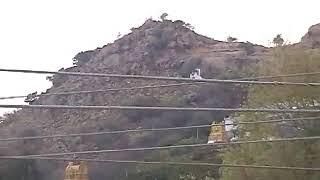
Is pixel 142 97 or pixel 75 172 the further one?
pixel 142 97

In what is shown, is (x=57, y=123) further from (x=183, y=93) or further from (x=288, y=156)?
(x=288, y=156)

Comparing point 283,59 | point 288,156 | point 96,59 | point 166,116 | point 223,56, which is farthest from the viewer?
point 96,59

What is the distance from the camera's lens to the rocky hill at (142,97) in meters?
33.1

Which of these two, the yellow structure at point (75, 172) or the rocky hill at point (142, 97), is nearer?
the yellow structure at point (75, 172)

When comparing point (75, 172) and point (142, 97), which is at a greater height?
point (142, 97)

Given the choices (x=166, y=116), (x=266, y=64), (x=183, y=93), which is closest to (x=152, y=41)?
(x=183, y=93)

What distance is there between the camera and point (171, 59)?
53.9 metres

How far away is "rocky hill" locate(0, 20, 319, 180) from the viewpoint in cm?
3306

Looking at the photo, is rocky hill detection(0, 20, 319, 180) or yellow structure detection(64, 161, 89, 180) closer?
yellow structure detection(64, 161, 89, 180)

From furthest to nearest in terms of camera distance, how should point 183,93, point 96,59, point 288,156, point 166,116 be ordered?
point 96,59, point 183,93, point 166,116, point 288,156

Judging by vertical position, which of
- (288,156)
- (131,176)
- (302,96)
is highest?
(302,96)

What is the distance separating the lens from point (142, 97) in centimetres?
4375

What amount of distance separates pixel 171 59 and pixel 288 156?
117 feet

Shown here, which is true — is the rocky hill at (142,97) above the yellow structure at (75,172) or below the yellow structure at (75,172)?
above
